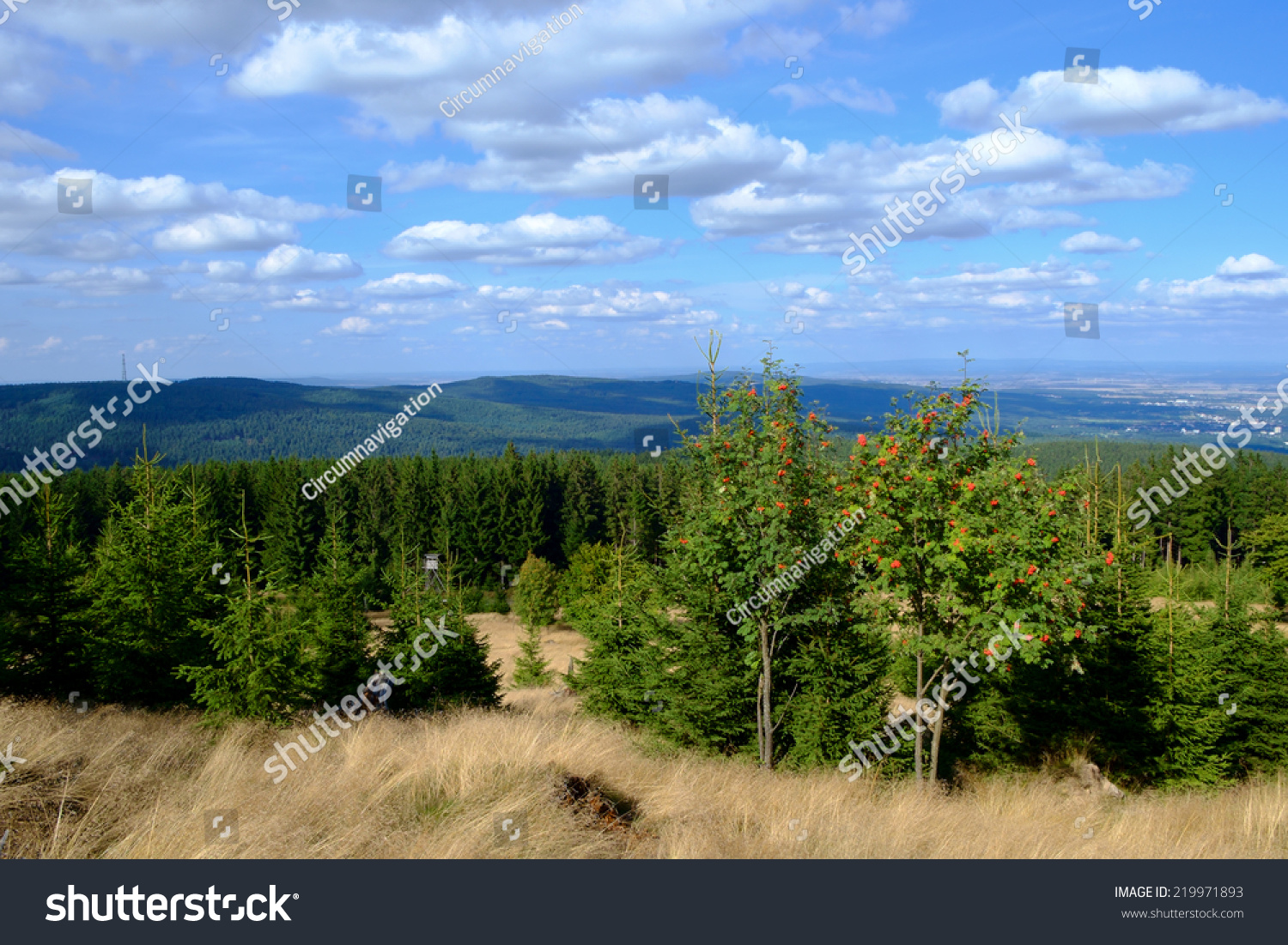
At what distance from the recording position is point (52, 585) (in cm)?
1706

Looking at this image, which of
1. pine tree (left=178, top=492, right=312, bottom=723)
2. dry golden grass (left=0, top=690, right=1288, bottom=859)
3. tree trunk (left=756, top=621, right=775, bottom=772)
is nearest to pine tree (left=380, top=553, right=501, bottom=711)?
pine tree (left=178, top=492, right=312, bottom=723)

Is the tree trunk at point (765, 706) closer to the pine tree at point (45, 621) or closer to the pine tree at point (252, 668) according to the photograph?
the pine tree at point (252, 668)

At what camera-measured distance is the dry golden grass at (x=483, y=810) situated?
20.1 ft

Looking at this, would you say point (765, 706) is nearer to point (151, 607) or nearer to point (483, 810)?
point (483, 810)

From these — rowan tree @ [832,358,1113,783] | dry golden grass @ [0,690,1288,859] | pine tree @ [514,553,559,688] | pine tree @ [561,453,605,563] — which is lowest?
pine tree @ [514,553,559,688]

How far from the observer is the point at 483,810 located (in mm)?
6770

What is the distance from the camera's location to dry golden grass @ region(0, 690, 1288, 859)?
6.12 metres

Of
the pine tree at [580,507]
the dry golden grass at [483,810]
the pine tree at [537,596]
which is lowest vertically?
the pine tree at [537,596]

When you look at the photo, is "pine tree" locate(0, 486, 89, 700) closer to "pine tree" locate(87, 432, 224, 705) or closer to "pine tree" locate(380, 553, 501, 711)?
"pine tree" locate(87, 432, 224, 705)

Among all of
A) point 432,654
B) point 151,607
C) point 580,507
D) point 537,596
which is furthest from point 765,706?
point 580,507

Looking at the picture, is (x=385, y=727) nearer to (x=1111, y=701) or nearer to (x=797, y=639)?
(x=797, y=639)

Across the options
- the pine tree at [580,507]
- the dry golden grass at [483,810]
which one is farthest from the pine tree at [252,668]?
the pine tree at [580,507]

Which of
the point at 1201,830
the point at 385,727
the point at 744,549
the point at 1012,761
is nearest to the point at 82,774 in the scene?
the point at 385,727

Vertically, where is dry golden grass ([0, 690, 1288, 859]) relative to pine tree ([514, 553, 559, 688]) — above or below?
above
